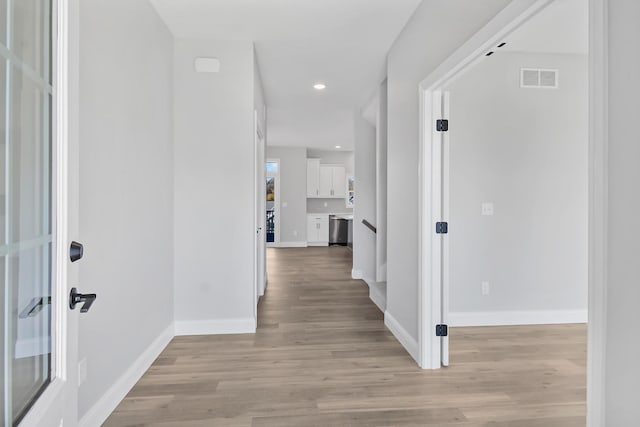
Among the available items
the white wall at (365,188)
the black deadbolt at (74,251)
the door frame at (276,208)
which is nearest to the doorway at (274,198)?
the door frame at (276,208)

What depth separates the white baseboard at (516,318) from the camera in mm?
3270

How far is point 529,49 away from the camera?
126 inches

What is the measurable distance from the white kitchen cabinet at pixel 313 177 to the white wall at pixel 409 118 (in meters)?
6.01

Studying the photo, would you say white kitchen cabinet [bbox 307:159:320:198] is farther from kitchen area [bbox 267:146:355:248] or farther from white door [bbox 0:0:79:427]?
white door [bbox 0:0:79:427]

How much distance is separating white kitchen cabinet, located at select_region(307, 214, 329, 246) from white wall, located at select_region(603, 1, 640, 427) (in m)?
8.31

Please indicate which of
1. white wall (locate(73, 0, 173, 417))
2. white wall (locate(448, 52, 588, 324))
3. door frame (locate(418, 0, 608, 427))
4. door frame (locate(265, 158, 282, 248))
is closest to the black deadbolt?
white wall (locate(73, 0, 173, 417))

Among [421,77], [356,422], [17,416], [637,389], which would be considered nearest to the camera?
[17,416]

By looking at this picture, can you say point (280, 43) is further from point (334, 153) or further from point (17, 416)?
point (334, 153)

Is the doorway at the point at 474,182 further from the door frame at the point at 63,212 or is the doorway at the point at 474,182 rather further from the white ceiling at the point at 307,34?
the door frame at the point at 63,212

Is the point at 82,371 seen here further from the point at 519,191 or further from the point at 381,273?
the point at 519,191

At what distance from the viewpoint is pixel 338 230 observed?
30.5ft

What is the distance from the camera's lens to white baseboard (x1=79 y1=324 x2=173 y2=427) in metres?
1.74

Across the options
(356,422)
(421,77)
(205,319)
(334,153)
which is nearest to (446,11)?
(421,77)

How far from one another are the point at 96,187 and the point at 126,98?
681 millimetres
